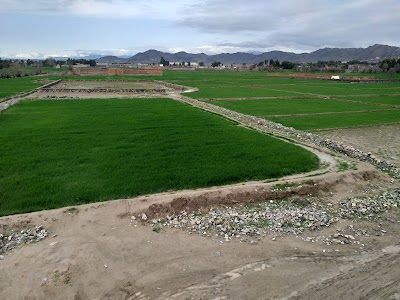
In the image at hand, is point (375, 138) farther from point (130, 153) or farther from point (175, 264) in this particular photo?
point (175, 264)

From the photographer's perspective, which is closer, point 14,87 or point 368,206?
point 368,206

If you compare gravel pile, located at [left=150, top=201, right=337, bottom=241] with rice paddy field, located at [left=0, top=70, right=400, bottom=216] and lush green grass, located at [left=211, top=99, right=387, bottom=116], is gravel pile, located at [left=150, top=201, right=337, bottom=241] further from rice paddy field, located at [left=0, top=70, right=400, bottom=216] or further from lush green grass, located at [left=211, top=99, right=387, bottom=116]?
lush green grass, located at [left=211, top=99, right=387, bottom=116]

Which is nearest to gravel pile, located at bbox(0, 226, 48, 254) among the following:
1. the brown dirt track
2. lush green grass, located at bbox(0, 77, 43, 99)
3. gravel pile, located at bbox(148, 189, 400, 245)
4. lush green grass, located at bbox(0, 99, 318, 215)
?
the brown dirt track

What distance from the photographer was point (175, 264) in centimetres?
866

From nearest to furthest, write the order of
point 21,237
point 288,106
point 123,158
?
point 21,237 < point 123,158 < point 288,106

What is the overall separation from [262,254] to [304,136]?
44.5ft

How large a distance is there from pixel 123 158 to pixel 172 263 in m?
8.05

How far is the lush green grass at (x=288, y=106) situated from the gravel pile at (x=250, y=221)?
20.1 meters

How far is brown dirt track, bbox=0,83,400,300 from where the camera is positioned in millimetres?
7723

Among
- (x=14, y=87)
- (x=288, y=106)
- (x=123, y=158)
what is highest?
(x=14, y=87)

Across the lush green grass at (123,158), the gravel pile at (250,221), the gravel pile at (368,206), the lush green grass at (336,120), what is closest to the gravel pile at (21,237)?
the lush green grass at (123,158)

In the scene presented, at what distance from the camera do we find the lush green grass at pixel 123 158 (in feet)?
40.6

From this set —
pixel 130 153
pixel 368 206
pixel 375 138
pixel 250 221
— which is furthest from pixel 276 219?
pixel 375 138

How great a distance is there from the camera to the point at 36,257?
347 inches
